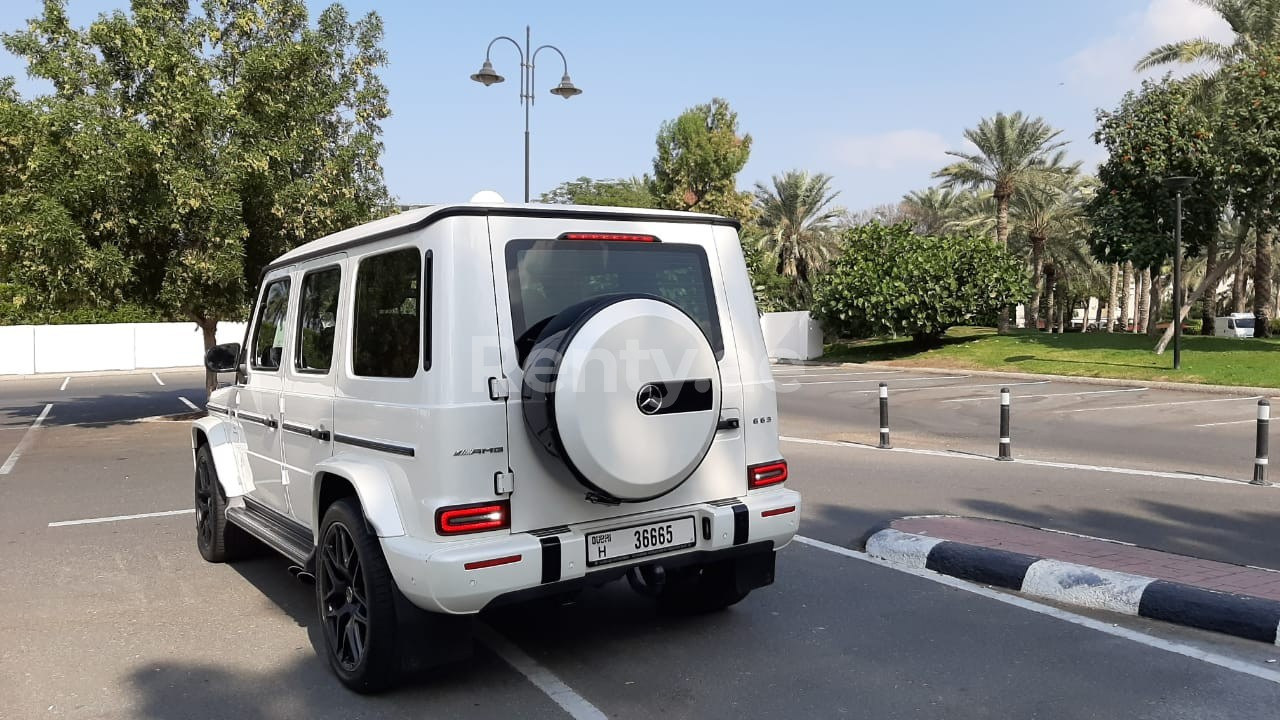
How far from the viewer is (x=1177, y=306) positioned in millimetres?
21516

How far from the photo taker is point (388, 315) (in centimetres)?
418

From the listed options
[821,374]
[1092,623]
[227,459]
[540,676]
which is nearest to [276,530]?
[227,459]

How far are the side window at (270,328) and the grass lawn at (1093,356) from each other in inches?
799

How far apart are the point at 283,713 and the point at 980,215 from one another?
45.5 m

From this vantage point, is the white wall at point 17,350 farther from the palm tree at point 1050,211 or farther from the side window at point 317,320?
the palm tree at point 1050,211

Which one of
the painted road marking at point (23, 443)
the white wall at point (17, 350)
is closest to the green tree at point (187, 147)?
the painted road marking at point (23, 443)

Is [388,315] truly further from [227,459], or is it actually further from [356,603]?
[227,459]

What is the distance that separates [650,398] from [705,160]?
40899mm

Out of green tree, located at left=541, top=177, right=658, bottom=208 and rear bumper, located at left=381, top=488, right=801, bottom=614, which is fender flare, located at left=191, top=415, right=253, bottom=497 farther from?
green tree, located at left=541, top=177, right=658, bottom=208

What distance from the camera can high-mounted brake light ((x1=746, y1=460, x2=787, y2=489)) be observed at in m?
4.51

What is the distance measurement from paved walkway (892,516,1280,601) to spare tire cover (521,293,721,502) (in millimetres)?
A: 2872

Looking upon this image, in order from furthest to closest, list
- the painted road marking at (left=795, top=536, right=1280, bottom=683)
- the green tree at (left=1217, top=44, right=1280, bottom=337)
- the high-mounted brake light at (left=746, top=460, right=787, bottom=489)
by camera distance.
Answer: the green tree at (left=1217, top=44, right=1280, bottom=337)
the high-mounted brake light at (left=746, top=460, right=787, bottom=489)
the painted road marking at (left=795, top=536, right=1280, bottom=683)

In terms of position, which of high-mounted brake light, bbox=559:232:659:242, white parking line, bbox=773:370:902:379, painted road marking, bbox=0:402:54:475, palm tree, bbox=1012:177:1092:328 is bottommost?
painted road marking, bbox=0:402:54:475

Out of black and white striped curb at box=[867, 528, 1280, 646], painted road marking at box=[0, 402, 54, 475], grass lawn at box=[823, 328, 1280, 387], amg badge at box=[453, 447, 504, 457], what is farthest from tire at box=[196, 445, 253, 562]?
grass lawn at box=[823, 328, 1280, 387]
